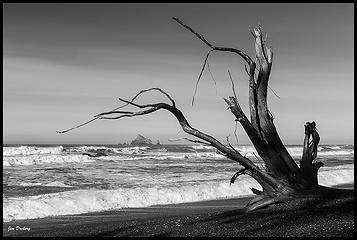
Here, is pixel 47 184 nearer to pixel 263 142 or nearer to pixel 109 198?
pixel 109 198

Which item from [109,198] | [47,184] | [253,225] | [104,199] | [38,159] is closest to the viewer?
[253,225]

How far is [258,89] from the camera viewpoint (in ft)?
26.2

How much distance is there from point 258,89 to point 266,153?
123 centimetres

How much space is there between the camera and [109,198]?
42.8 ft

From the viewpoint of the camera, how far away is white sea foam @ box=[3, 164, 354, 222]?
11343 mm

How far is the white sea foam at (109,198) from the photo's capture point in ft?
37.2

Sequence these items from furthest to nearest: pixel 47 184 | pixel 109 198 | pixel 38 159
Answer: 1. pixel 38 159
2. pixel 47 184
3. pixel 109 198

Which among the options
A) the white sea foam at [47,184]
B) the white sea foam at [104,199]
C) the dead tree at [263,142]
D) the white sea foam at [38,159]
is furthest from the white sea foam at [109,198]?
the white sea foam at [38,159]

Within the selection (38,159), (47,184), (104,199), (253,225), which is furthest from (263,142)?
(38,159)

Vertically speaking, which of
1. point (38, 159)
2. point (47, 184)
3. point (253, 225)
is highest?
point (253, 225)

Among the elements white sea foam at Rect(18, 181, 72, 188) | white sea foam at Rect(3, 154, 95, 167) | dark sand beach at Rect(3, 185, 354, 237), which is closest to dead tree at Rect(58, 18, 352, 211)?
dark sand beach at Rect(3, 185, 354, 237)

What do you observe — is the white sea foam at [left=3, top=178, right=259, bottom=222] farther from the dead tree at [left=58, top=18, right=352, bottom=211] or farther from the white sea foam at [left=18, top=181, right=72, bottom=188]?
the dead tree at [left=58, top=18, right=352, bottom=211]

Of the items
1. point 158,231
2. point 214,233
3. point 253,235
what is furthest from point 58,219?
point 253,235

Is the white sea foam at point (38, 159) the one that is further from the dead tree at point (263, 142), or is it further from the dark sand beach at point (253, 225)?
the dead tree at point (263, 142)
